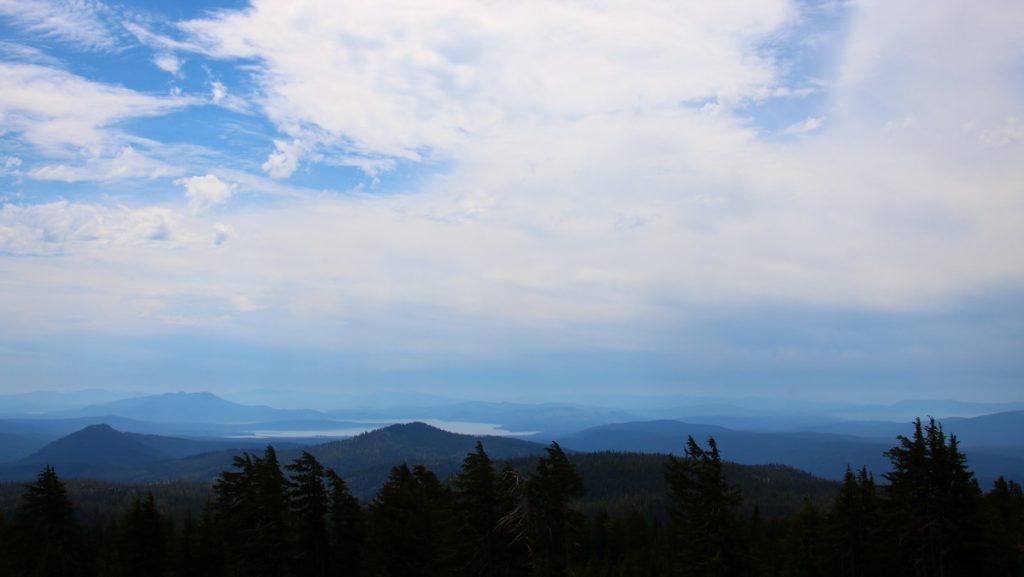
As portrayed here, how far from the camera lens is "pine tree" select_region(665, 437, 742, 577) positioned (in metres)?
29.2

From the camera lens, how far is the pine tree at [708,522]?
29.2m

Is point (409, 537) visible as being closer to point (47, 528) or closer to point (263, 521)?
point (263, 521)

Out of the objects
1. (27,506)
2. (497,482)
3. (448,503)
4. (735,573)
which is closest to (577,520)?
(497,482)

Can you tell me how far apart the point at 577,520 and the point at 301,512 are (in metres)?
16.5

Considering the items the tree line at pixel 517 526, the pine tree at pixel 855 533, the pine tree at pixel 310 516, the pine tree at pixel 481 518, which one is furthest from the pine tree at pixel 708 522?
Result: the pine tree at pixel 310 516

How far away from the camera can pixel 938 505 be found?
3616 cm

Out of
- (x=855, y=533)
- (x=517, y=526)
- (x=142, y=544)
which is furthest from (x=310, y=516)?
(x=855, y=533)

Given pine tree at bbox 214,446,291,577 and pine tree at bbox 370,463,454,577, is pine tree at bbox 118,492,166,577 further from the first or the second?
pine tree at bbox 370,463,454,577

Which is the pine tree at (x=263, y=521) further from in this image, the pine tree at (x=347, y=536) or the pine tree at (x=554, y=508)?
the pine tree at (x=554, y=508)

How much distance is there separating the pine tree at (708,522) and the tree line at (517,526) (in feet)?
0.19

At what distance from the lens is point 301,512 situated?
42.3m

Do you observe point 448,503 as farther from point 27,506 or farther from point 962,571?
point 27,506

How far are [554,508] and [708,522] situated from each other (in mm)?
9507

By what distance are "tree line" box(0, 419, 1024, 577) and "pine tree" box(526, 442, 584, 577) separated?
0.24 ft
